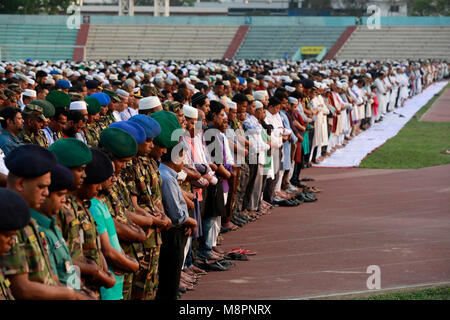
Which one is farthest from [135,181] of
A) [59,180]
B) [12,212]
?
[12,212]

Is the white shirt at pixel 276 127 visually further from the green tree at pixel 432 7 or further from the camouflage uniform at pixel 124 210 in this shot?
the green tree at pixel 432 7

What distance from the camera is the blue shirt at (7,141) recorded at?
780 centimetres

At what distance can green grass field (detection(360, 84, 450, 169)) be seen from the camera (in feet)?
58.6

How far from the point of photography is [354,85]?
2422cm

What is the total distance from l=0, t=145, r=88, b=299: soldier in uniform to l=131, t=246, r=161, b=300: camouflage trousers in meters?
1.91

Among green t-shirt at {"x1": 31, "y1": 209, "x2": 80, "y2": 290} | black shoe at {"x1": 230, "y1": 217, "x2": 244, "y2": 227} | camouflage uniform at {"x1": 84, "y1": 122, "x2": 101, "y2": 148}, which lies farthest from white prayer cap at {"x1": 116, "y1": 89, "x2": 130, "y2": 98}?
green t-shirt at {"x1": 31, "y1": 209, "x2": 80, "y2": 290}

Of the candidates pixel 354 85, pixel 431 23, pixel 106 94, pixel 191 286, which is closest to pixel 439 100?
pixel 354 85

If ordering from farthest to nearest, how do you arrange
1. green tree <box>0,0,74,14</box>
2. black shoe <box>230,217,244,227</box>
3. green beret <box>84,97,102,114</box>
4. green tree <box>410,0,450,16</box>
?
green tree <box>410,0,450,16</box>
green tree <box>0,0,74,14</box>
black shoe <box>230,217,244,227</box>
green beret <box>84,97,102,114</box>

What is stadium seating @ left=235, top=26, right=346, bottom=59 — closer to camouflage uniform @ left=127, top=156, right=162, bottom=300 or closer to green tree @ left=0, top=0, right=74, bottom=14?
green tree @ left=0, top=0, right=74, bottom=14

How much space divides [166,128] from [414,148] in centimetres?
1458

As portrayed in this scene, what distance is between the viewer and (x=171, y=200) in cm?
680

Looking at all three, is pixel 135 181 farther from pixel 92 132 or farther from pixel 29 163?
pixel 92 132

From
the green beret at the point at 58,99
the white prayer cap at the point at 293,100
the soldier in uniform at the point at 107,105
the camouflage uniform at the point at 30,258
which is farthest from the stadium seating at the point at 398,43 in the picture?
the camouflage uniform at the point at 30,258

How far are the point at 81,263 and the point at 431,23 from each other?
57942 millimetres
